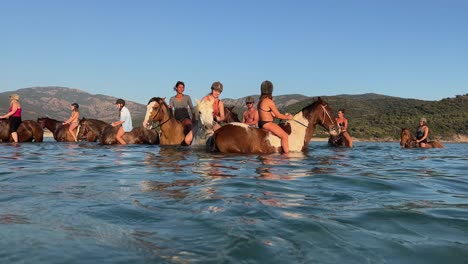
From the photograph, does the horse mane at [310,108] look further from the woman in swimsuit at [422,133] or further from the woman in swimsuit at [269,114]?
the woman in swimsuit at [422,133]

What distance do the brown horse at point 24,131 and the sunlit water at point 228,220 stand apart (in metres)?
14.9

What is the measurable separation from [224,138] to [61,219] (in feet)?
23.9

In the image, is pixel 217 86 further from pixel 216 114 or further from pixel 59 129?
pixel 59 129

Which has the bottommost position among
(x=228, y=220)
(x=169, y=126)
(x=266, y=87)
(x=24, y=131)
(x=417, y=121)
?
(x=24, y=131)

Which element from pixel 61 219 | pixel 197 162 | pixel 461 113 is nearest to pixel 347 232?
pixel 61 219

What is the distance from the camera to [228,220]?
323cm

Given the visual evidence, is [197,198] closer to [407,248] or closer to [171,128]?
[407,248]

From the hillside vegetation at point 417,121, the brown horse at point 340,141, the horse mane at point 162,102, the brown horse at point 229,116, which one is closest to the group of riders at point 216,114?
the brown horse at point 340,141

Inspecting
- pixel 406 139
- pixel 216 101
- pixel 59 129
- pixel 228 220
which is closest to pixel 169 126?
pixel 216 101

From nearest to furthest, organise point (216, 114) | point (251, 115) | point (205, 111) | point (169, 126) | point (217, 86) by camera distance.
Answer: point (205, 111)
point (217, 86)
point (216, 114)
point (251, 115)
point (169, 126)

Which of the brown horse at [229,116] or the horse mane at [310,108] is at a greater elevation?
the horse mane at [310,108]

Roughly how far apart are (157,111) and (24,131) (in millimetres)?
10387

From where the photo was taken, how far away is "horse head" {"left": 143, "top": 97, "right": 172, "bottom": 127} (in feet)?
43.4

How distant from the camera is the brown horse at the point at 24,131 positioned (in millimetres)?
18922
